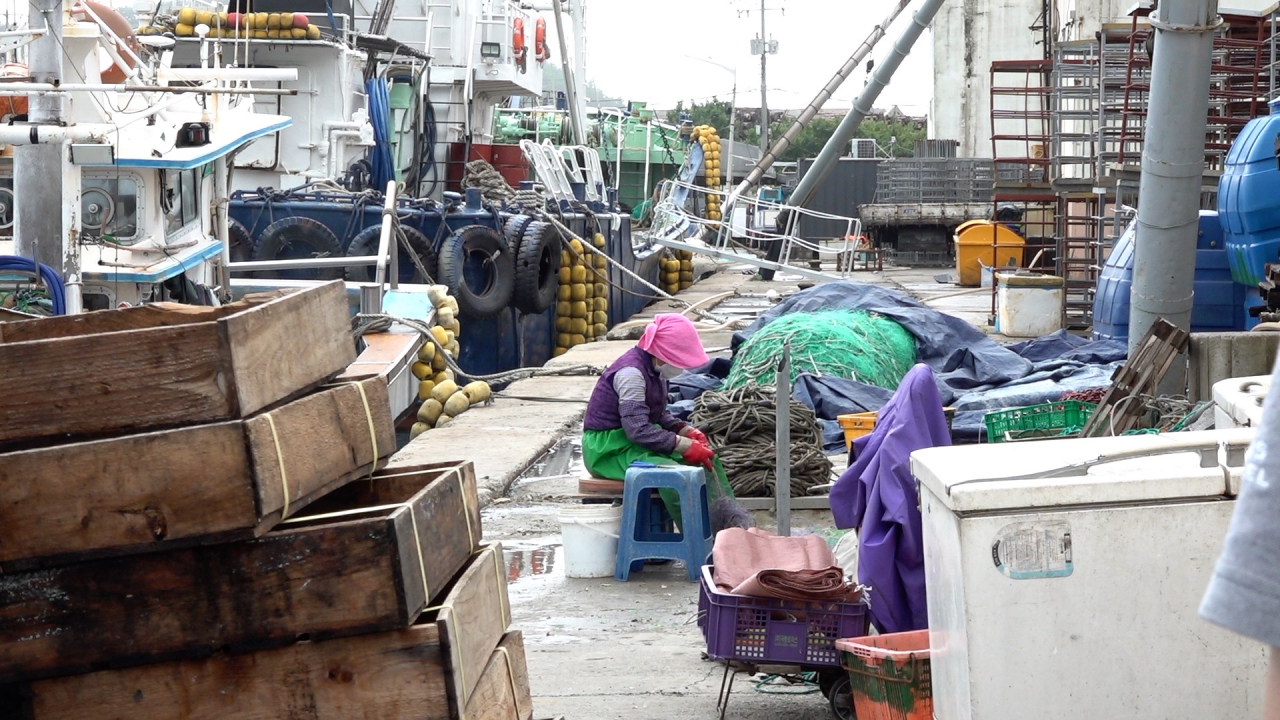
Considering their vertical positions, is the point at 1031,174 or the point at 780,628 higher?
the point at 1031,174

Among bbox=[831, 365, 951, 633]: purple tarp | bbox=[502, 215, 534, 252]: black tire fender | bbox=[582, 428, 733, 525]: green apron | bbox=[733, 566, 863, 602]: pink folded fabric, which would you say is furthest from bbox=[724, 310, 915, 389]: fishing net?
bbox=[502, 215, 534, 252]: black tire fender

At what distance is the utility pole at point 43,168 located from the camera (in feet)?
27.3

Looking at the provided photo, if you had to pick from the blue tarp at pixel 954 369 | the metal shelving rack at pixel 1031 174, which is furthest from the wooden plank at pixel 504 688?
the metal shelving rack at pixel 1031 174

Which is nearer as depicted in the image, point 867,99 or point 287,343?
point 287,343

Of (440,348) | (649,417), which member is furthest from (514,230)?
(649,417)

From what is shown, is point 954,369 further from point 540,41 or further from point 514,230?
point 540,41

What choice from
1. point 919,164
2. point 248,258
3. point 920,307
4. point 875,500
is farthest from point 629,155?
point 875,500

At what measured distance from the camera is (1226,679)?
3002 millimetres

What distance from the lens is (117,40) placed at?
10258 mm

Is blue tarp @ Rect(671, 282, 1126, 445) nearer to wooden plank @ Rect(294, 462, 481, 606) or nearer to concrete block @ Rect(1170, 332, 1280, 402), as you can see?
concrete block @ Rect(1170, 332, 1280, 402)

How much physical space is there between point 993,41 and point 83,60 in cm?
3144

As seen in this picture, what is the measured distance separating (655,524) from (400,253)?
33.1ft

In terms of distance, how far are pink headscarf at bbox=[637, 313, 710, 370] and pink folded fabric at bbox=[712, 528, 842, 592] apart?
1.38m

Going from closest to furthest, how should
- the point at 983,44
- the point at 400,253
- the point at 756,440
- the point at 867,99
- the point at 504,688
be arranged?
the point at 504,688
the point at 756,440
the point at 400,253
the point at 867,99
the point at 983,44
